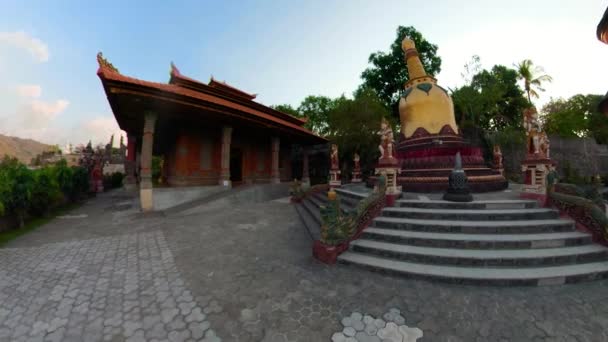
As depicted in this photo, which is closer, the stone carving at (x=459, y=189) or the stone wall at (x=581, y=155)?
the stone carving at (x=459, y=189)

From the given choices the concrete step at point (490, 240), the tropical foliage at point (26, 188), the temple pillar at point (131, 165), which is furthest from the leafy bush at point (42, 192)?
the concrete step at point (490, 240)

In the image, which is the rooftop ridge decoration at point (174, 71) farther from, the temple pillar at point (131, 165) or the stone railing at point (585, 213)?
the stone railing at point (585, 213)

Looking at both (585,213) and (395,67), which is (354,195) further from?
(395,67)

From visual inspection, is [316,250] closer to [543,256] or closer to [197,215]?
[543,256]

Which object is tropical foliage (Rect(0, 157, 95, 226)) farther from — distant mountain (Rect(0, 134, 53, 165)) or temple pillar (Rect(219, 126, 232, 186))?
distant mountain (Rect(0, 134, 53, 165))

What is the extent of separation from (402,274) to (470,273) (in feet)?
3.15

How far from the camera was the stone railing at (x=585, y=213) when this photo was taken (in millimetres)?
3619

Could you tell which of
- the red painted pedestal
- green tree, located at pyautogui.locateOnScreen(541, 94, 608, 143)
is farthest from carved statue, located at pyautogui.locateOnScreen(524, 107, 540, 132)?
green tree, located at pyautogui.locateOnScreen(541, 94, 608, 143)

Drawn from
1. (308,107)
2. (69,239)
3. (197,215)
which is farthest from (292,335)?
(308,107)

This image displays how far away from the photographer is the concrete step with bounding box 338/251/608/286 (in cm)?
297

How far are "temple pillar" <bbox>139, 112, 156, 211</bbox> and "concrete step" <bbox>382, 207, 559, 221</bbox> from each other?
30.2 feet

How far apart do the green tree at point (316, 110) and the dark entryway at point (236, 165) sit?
42.1 feet

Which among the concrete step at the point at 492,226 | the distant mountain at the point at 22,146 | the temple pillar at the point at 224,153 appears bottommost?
the concrete step at the point at 492,226

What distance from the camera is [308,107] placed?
26.4 m
